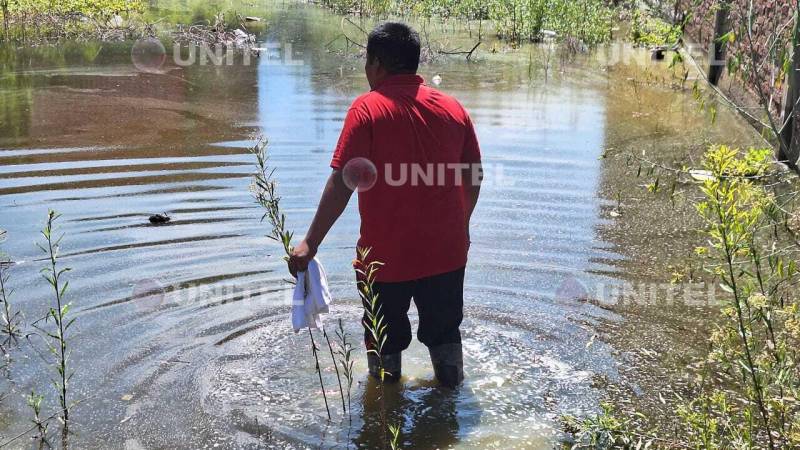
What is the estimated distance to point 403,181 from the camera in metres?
3.81

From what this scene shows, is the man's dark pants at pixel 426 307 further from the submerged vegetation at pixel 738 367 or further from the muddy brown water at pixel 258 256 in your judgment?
the submerged vegetation at pixel 738 367

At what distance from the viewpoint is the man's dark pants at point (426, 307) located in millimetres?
4035

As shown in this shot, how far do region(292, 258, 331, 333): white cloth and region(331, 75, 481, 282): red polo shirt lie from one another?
25 cm

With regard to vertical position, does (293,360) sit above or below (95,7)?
below

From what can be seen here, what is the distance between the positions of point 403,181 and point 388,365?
99cm

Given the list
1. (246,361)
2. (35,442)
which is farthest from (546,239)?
(35,442)

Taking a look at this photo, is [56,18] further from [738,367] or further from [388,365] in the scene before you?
Answer: [738,367]

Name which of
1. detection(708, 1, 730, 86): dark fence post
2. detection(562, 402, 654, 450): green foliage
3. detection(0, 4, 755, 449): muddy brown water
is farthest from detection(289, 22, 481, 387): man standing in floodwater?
detection(708, 1, 730, 86): dark fence post

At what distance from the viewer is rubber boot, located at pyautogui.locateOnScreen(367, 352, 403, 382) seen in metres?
4.27

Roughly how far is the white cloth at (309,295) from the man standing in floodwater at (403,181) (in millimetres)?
67

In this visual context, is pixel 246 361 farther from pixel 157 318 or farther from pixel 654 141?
pixel 654 141

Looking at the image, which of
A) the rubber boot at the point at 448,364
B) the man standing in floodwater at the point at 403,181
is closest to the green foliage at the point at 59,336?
the man standing in floodwater at the point at 403,181

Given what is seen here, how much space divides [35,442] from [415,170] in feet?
6.51

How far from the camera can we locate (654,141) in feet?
30.6
